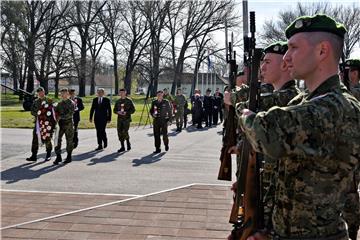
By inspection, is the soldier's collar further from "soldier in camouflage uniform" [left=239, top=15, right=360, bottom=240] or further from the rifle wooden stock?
the rifle wooden stock

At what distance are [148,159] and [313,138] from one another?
32.7 feet

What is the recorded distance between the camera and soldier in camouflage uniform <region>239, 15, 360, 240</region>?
1.95 m

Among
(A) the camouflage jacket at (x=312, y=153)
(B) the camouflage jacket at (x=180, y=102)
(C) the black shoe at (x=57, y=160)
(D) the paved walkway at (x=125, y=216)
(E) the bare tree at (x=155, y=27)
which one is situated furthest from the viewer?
(E) the bare tree at (x=155, y=27)

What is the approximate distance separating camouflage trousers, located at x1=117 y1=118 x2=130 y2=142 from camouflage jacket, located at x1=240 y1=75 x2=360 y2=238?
11.4m

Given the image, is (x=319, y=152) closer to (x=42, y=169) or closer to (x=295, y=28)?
(x=295, y=28)

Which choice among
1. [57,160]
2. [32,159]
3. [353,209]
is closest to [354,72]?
[353,209]

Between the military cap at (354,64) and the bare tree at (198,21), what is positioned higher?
the bare tree at (198,21)

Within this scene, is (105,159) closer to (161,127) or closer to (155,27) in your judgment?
(161,127)

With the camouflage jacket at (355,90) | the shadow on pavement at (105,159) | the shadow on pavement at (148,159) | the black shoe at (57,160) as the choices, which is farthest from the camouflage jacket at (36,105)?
the camouflage jacket at (355,90)

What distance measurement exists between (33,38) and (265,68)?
1819 inches

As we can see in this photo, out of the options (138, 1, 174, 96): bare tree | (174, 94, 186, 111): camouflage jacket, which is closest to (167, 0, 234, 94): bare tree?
(138, 1, 174, 96): bare tree

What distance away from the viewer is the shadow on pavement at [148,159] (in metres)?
11.1

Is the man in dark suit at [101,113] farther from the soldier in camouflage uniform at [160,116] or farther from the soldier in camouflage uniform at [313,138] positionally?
the soldier in camouflage uniform at [313,138]

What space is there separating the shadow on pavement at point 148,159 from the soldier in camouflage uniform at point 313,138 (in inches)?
346
